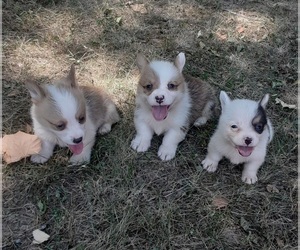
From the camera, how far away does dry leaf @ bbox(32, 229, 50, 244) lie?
359 cm

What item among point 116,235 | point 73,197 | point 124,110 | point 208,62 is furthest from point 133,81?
point 116,235

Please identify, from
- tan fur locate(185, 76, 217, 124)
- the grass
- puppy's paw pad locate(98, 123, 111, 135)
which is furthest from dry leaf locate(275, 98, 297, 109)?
puppy's paw pad locate(98, 123, 111, 135)

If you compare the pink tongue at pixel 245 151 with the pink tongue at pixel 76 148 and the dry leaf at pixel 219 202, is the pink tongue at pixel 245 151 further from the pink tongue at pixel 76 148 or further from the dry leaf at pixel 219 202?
the pink tongue at pixel 76 148

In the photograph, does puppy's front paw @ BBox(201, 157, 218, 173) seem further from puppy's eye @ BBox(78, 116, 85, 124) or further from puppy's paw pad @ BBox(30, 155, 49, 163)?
puppy's paw pad @ BBox(30, 155, 49, 163)

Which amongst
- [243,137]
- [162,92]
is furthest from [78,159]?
[243,137]

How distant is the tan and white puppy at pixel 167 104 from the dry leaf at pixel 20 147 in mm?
948

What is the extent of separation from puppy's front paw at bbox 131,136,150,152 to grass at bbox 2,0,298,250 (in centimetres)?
6

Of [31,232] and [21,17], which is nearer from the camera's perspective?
[31,232]

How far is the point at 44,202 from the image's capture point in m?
3.89

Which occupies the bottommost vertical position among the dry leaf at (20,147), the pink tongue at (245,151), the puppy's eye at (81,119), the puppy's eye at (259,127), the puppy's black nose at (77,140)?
the dry leaf at (20,147)

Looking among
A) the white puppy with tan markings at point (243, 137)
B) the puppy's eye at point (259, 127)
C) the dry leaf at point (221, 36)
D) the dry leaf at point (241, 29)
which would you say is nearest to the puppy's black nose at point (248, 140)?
the white puppy with tan markings at point (243, 137)

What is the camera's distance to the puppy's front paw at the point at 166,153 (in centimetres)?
435

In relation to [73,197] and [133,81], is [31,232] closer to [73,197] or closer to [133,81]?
[73,197]

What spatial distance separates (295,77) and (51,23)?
3.18 metres
